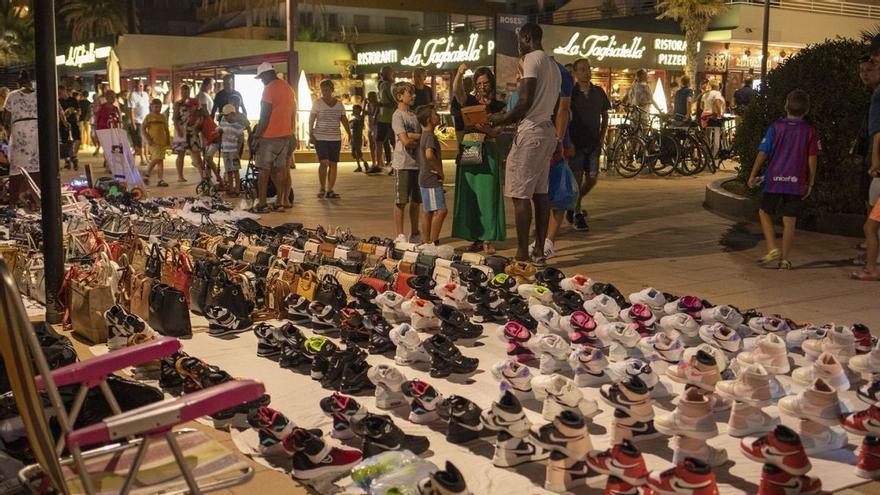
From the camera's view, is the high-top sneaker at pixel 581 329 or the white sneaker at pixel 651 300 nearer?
the high-top sneaker at pixel 581 329

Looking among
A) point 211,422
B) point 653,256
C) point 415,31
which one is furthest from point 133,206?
point 415,31

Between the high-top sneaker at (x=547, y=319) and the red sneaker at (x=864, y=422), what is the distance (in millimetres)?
1946

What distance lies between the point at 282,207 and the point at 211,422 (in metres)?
8.59

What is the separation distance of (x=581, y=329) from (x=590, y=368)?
26.6 inches

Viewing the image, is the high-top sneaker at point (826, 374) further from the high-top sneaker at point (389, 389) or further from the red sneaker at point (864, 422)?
the high-top sneaker at point (389, 389)

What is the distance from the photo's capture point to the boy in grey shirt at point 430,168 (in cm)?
882

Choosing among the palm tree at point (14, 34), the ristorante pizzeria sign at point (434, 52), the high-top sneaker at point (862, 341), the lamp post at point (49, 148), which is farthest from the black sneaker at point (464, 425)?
the palm tree at point (14, 34)

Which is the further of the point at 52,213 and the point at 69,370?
the point at 52,213

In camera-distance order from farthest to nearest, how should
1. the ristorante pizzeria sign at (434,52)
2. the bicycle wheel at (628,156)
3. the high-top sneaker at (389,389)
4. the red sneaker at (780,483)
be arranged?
1. the ristorante pizzeria sign at (434,52)
2. the bicycle wheel at (628,156)
3. the high-top sneaker at (389,389)
4. the red sneaker at (780,483)

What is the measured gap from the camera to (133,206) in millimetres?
10414

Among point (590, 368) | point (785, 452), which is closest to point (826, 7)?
point (590, 368)

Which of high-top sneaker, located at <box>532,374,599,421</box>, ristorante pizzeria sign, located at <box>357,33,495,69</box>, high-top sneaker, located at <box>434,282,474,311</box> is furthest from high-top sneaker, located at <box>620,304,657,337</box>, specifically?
ristorante pizzeria sign, located at <box>357,33,495,69</box>

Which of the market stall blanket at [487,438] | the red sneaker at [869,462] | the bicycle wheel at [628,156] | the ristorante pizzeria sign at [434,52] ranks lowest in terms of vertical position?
the market stall blanket at [487,438]

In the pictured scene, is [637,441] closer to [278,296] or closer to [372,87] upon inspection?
[278,296]
